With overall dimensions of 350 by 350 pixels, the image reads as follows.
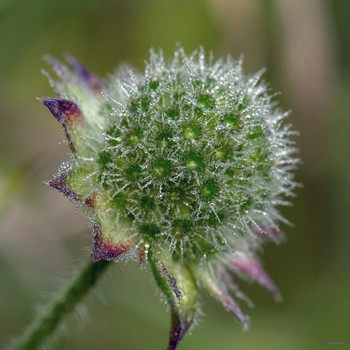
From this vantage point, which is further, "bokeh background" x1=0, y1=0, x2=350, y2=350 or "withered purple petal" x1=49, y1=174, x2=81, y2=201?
"bokeh background" x1=0, y1=0, x2=350, y2=350

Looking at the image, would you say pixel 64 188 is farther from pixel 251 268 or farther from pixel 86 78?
pixel 251 268

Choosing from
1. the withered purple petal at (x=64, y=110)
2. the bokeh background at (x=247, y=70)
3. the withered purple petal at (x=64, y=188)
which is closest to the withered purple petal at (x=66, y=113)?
the withered purple petal at (x=64, y=110)

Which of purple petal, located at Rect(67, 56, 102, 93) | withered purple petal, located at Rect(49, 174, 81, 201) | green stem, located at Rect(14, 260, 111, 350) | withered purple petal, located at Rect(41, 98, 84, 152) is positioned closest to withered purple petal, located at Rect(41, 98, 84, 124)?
withered purple petal, located at Rect(41, 98, 84, 152)

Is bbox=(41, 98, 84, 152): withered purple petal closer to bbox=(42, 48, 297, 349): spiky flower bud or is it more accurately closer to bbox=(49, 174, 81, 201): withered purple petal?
bbox=(42, 48, 297, 349): spiky flower bud

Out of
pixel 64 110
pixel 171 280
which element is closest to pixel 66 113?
pixel 64 110

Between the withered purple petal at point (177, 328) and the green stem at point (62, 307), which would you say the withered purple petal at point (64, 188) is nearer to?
the green stem at point (62, 307)
